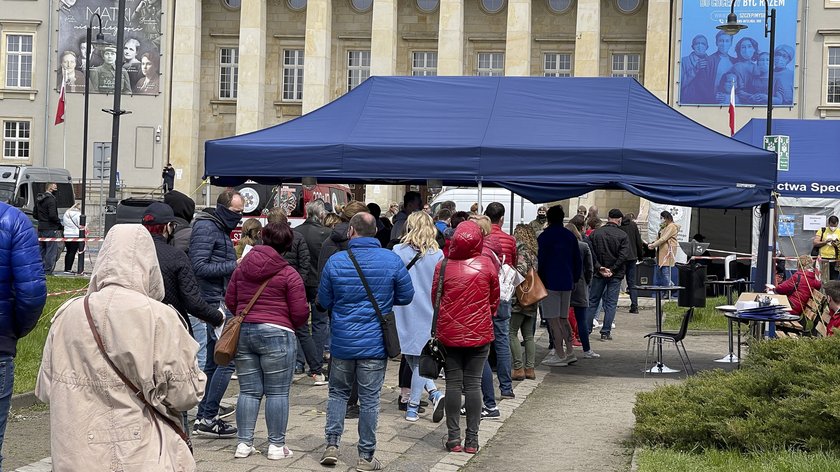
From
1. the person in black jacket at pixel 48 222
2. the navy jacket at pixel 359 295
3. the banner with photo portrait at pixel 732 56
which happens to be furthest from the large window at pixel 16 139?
the navy jacket at pixel 359 295

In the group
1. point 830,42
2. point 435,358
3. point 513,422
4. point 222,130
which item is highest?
point 830,42

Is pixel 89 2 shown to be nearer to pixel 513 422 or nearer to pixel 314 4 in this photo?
pixel 314 4

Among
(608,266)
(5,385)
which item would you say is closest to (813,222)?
(608,266)

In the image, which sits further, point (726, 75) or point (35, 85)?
point (35, 85)

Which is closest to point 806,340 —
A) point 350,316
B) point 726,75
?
point 350,316

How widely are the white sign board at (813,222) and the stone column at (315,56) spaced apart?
25452 millimetres

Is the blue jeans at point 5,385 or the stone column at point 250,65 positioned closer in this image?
the blue jeans at point 5,385

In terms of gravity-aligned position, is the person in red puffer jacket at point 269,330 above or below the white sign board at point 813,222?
below

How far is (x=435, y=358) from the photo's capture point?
9.49 meters

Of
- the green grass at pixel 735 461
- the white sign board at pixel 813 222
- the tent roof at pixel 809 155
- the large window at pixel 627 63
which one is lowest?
the green grass at pixel 735 461

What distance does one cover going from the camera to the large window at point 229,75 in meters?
52.8

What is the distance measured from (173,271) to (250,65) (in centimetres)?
4240

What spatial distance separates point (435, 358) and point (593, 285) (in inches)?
364

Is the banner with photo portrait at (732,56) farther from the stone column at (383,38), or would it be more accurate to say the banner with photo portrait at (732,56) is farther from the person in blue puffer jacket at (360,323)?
the person in blue puffer jacket at (360,323)
